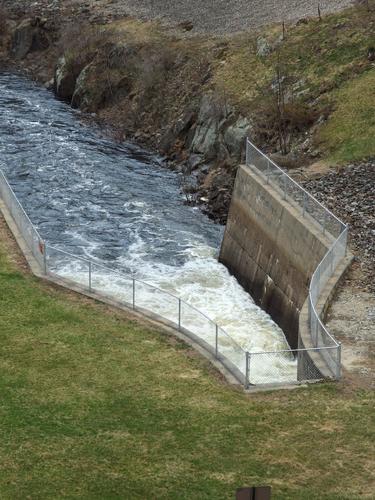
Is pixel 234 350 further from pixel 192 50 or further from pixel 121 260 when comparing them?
pixel 192 50

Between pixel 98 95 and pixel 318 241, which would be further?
pixel 98 95

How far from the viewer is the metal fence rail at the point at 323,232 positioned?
27.7 meters

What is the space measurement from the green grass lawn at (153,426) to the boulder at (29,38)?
5663cm

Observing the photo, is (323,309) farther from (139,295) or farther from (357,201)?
(357,201)

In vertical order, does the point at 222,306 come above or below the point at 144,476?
below

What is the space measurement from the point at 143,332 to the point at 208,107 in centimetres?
2959

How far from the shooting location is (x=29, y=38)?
277 feet

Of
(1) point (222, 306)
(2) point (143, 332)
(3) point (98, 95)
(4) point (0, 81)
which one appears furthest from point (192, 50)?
(2) point (143, 332)

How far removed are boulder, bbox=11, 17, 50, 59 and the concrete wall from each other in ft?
148

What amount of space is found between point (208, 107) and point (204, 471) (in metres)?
38.1


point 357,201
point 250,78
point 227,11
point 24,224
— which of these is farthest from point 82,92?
point 357,201

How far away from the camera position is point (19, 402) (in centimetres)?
2672

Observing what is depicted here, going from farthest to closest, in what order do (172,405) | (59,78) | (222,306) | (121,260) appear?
1. (59,78)
2. (121,260)
3. (222,306)
4. (172,405)

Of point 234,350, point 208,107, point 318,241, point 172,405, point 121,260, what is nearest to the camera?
point 172,405
